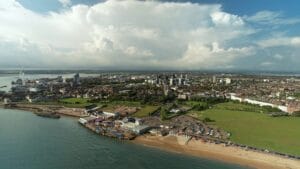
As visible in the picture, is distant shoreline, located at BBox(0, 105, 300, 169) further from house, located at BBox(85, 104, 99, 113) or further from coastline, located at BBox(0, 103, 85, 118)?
coastline, located at BBox(0, 103, 85, 118)

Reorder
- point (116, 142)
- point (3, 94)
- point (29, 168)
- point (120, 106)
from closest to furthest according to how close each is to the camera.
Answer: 1. point (29, 168)
2. point (116, 142)
3. point (120, 106)
4. point (3, 94)

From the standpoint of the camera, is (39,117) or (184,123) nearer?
(184,123)

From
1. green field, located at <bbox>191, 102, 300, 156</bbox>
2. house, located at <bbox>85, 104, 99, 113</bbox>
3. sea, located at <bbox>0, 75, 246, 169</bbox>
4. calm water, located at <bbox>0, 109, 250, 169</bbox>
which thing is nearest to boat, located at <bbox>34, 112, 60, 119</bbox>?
house, located at <bbox>85, 104, 99, 113</bbox>

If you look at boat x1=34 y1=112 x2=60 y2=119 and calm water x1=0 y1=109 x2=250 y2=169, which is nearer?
calm water x1=0 y1=109 x2=250 y2=169

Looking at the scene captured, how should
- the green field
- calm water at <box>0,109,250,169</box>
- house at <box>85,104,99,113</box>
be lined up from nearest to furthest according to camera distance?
calm water at <box>0,109,250,169</box>
the green field
house at <box>85,104,99,113</box>

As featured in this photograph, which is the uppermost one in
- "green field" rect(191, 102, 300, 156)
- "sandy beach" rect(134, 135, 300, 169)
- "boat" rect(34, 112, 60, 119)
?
"green field" rect(191, 102, 300, 156)

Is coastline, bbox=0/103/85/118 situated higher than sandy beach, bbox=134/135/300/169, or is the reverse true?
coastline, bbox=0/103/85/118

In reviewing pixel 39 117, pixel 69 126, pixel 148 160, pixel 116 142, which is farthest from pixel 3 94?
pixel 148 160

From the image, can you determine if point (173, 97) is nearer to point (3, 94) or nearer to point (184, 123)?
point (184, 123)
